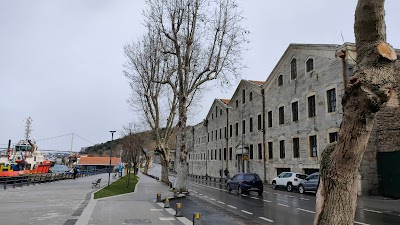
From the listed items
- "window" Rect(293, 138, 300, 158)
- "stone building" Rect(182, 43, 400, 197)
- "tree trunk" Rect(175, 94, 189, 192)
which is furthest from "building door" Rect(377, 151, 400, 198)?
"tree trunk" Rect(175, 94, 189, 192)

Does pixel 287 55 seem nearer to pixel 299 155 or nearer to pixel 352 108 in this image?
pixel 299 155

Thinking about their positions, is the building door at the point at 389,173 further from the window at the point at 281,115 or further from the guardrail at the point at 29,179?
the guardrail at the point at 29,179

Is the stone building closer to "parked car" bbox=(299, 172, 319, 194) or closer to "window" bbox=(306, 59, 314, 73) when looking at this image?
"window" bbox=(306, 59, 314, 73)

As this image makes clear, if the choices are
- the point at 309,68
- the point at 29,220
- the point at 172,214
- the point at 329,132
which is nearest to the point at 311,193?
the point at 329,132

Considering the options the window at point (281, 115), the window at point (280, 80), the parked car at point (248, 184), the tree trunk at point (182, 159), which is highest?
the window at point (280, 80)

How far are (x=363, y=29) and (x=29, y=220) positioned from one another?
38.5 ft

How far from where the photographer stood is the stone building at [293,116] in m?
24.4

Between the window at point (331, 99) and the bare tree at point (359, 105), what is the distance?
22.8m

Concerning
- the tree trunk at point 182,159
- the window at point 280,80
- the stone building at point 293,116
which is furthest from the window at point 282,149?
the tree trunk at point 182,159

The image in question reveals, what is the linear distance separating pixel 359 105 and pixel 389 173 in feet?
68.9

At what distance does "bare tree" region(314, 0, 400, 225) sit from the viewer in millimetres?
3535

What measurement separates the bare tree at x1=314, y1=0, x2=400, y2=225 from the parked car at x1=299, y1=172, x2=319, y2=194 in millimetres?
19875

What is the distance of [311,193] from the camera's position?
2361cm

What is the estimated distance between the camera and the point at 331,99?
25.6m
